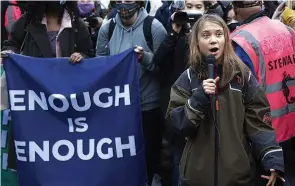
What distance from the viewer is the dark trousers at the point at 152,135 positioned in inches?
183

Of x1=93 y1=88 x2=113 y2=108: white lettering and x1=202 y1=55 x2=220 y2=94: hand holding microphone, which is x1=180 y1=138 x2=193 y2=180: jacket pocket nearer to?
x1=202 y1=55 x2=220 y2=94: hand holding microphone

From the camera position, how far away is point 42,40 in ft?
14.8

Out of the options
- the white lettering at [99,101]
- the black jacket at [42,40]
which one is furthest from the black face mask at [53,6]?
the white lettering at [99,101]

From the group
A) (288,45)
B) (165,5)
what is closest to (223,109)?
(288,45)

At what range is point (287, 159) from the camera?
487 cm

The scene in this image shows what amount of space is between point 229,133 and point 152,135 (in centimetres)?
179

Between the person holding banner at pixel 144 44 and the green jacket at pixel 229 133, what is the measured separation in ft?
4.74

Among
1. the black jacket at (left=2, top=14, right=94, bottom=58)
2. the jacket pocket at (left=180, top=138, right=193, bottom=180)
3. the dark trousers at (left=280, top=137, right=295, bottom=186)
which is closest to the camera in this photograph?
the jacket pocket at (left=180, top=138, right=193, bottom=180)

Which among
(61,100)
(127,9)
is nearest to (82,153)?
(61,100)

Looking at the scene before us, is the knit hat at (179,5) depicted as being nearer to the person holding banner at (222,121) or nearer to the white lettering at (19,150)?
the person holding banner at (222,121)

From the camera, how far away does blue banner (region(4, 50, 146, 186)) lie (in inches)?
168

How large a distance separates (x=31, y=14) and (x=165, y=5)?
173 centimetres

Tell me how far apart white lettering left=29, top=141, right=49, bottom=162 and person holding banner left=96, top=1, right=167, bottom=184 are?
0.90 meters

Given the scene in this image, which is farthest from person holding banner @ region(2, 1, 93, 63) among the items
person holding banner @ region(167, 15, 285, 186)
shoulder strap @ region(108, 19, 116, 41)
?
person holding banner @ region(167, 15, 285, 186)
